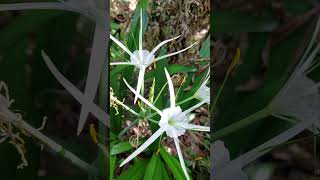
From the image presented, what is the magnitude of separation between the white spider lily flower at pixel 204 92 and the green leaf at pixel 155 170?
141 mm

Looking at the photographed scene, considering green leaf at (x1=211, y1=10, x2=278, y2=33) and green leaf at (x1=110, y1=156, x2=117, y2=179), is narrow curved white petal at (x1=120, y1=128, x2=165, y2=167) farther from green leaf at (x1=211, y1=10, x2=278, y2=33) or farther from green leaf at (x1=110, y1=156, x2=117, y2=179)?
green leaf at (x1=211, y1=10, x2=278, y2=33)

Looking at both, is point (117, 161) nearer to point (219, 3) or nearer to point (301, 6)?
point (219, 3)

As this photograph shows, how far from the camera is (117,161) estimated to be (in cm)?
117

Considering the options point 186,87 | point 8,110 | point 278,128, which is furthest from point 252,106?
point 8,110

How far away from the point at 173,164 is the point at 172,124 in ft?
0.25

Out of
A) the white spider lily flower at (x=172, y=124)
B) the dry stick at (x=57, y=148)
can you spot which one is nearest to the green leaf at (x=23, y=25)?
the dry stick at (x=57, y=148)

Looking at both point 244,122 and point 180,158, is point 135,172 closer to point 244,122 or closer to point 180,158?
point 180,158

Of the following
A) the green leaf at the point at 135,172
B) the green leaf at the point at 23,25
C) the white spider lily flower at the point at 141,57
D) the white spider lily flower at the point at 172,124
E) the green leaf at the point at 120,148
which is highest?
the green leaf at the point at 23,25

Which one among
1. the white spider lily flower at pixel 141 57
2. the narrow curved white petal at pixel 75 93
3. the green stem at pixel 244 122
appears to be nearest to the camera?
the white spider lily flower at pixel 141 57

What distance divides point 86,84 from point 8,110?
19 cm

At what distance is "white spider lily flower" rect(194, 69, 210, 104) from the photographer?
1.19m

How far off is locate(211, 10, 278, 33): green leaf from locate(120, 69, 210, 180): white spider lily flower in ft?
1.19

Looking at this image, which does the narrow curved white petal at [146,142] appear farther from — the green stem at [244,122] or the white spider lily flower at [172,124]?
the green stem at [244,122]

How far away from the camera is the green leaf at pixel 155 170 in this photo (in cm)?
119
